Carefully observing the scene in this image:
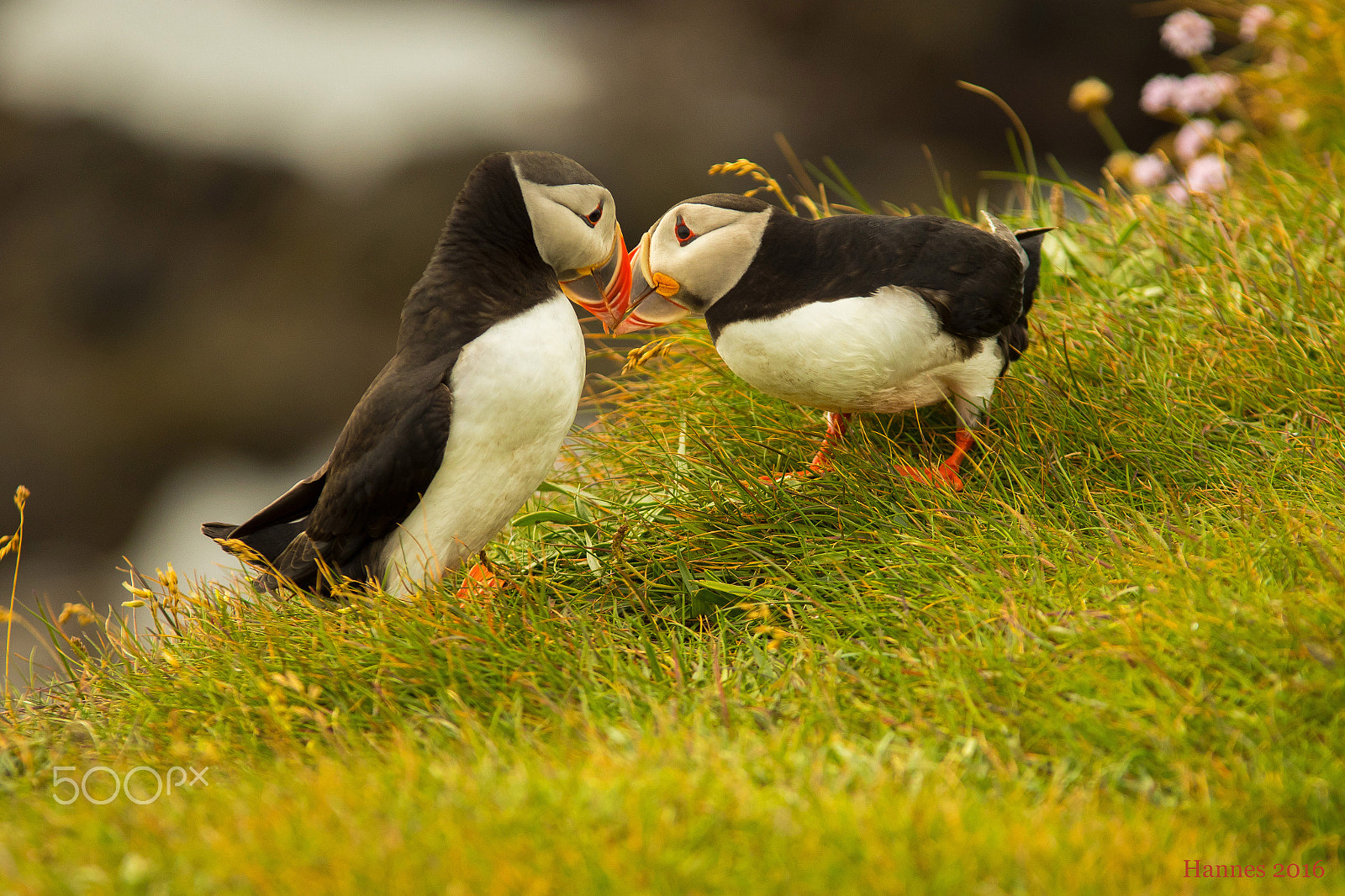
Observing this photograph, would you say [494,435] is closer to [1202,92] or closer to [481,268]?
[481,268]

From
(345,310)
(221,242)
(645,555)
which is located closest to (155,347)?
(221,242)

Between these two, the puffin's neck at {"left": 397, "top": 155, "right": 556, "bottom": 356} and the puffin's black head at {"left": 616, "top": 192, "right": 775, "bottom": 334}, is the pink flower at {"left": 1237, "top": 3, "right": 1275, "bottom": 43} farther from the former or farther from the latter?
the puffin's neck at {"left": 397, "top": 155, "right": 556, "bottom": 356}

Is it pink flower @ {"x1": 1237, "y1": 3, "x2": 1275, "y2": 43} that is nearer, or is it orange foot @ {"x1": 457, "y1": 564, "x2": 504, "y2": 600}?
orange foot @ {"x1": 457, "y1": 564, "x2": 504, "y2": 600}

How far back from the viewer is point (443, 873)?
1.92 metres

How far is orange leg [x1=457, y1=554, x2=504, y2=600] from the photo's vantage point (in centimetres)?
343

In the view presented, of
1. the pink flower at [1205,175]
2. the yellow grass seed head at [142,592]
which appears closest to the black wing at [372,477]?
the yellow grass seed head at [142,592]

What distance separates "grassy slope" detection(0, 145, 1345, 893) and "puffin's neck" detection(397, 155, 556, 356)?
2.96 feet

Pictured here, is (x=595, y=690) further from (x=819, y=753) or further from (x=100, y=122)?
(x=100, y=122)

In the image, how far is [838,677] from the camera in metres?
2.81

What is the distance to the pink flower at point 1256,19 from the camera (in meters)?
6.37

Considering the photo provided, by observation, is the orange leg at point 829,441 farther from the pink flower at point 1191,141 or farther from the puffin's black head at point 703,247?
the pink flower at point 1191,141

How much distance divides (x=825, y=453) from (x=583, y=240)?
124 centimetres
